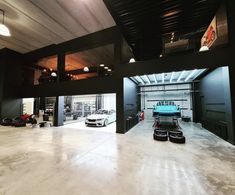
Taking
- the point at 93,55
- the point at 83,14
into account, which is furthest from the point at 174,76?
the point at 93,55

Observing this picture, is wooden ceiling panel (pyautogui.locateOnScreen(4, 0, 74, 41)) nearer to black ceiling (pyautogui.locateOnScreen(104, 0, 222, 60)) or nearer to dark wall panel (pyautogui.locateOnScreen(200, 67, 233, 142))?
black ceiling (pyautogui.locateOnScreen(104, 0, 222, 60))

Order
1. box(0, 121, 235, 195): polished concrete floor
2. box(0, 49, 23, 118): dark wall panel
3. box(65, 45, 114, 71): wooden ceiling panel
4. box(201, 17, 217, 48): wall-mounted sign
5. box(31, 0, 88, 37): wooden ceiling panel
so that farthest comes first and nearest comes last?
1. box(65, 45, 114, 71): wooden ceiling panel
2. box(0, 49, 23, 118): dark wall panel
3. box(31, 0, 88, 37): wooden ceiling panel
4. box(201, 17, 217, 48): wall-mounted sign
5. box(0, 121, 235, 195): polished concrete floor

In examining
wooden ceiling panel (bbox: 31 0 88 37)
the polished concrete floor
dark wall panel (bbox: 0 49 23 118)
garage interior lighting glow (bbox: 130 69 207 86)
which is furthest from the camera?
dark wall panel (bbox: 0 49 23 118)

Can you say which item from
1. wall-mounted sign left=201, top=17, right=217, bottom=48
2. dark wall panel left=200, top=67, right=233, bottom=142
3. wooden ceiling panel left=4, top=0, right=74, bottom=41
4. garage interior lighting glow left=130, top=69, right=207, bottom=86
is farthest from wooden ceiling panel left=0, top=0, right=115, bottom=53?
dark wall panel left=200, top=67, right=233, bottom=142

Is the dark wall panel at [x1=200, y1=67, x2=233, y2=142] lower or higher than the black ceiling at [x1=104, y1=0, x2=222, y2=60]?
lower

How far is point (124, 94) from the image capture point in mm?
5641

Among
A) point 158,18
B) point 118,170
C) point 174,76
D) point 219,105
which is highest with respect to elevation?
point 158,18

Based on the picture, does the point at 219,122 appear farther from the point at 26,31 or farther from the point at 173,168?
the point at 26,31

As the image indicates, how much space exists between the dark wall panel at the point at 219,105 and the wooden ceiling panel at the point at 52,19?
16.7 feet

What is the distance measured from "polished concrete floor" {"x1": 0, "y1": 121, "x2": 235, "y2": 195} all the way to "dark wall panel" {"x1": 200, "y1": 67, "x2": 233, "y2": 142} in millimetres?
794

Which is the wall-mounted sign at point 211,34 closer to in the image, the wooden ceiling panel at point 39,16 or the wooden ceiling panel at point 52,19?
the wooden ceiling panel at point 52,19

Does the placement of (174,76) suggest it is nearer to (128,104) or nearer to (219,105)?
(219,105)

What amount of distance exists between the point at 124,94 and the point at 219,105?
3.73m

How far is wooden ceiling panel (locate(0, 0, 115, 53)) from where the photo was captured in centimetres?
460
